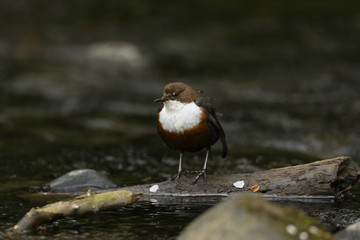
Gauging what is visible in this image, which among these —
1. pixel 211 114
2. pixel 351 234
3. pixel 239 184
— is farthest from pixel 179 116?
pixel 351 234

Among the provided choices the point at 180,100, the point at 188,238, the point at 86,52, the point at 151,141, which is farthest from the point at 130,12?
the point at 188,238

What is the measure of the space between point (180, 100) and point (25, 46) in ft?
37.1

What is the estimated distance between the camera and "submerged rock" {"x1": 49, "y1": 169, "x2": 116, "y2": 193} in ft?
19.8

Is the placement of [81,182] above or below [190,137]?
below

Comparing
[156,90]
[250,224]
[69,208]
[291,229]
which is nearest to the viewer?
[250,224]

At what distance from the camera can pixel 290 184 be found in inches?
199

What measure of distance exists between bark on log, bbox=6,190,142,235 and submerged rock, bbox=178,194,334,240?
0.95 metres

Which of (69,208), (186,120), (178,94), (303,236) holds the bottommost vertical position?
(303,236)

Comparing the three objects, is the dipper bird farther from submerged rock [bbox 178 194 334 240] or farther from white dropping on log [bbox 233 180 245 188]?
submerged rock [bbox 178 194 334 240]

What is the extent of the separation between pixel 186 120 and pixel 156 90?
679cm

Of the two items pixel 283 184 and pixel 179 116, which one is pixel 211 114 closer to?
pixel 179 116

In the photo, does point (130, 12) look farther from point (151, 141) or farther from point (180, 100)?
point (180, 100)

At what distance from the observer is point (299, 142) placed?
8281mm

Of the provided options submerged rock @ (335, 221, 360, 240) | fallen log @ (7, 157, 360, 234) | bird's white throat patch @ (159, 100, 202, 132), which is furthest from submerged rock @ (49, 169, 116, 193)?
submerged rock @ (335, 221, 360, 240)
